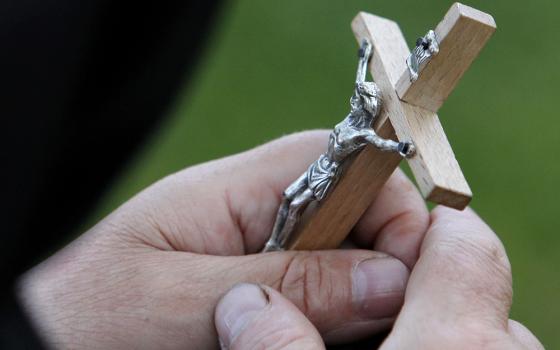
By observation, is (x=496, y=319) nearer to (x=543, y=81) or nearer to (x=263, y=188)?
(x=263, y=188)

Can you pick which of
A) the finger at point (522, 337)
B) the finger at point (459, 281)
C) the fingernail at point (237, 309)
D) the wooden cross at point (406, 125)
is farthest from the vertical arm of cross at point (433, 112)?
the fingernail at point (237, 309)

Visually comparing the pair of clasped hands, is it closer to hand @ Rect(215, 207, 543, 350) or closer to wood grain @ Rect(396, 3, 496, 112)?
hand @ Rect(215, 207, 543, 350)

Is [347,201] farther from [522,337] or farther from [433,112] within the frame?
[522,337]

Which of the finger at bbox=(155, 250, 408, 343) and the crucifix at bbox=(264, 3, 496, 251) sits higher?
the crucifix at bbox=(264, 3, 496, 251)

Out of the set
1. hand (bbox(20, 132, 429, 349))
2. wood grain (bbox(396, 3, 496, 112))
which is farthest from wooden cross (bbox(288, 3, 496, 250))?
hand (bbox(20, 132, 429, 349))

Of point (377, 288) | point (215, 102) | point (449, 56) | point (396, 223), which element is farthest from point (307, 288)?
point (215, 102)

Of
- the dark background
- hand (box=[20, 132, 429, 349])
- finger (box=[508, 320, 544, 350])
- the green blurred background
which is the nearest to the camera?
the dark background
